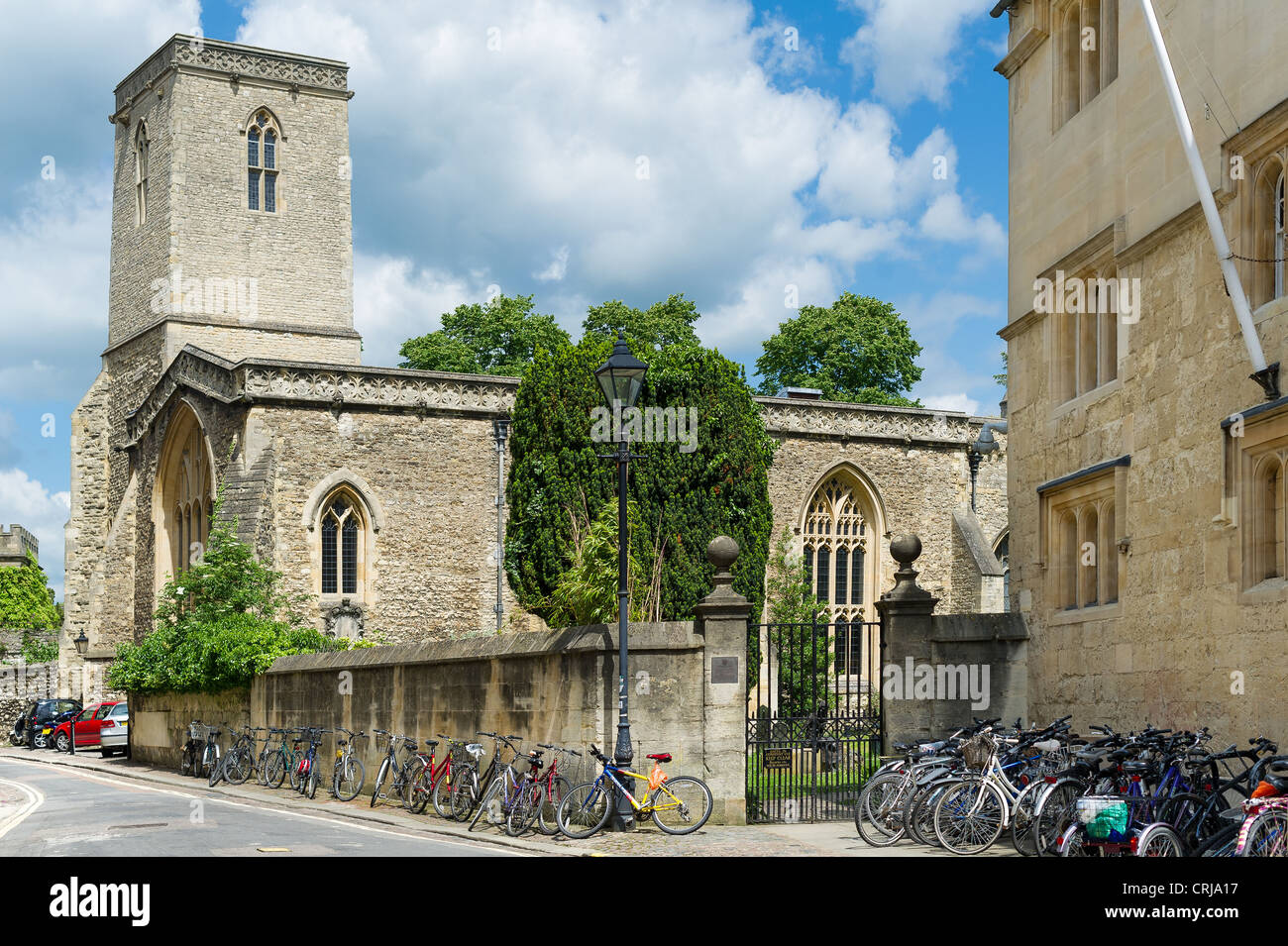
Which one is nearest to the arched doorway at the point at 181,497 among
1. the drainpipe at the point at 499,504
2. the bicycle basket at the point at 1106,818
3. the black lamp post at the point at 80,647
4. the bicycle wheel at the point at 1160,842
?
the black lamp post at the point at 80,647

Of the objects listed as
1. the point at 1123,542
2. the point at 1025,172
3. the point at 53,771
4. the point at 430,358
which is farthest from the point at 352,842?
the point at 430,358

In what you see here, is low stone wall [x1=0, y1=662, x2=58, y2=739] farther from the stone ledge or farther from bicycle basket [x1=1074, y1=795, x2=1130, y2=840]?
bicycle basket [x1=1074, y1=795, x2=1130, y2=840]

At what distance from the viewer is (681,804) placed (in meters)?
14.4

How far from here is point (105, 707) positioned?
3491cm

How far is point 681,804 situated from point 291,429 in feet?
63.2

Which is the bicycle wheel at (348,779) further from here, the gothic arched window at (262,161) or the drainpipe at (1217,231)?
the gothic arched window at (262,161)

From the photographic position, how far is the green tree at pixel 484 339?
50844 millimetres

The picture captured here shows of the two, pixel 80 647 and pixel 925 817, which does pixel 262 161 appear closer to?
pixel 80 647

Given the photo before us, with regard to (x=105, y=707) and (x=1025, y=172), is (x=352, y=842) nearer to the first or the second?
(x=1025, y=172)

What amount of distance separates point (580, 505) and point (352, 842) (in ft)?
41.0

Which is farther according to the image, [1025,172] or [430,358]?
[430,358]

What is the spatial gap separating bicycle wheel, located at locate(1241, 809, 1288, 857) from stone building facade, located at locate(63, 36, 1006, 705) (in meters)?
24.3
